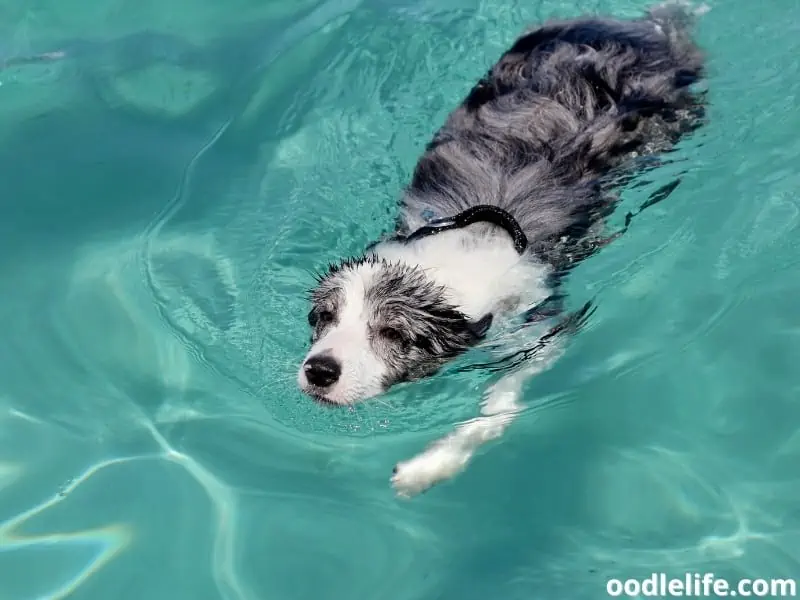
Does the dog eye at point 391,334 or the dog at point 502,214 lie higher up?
the dog at point 502,214

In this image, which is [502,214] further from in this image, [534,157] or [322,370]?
[322,370]

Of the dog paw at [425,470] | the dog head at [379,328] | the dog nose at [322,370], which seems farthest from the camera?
the dog paw at [425,470]

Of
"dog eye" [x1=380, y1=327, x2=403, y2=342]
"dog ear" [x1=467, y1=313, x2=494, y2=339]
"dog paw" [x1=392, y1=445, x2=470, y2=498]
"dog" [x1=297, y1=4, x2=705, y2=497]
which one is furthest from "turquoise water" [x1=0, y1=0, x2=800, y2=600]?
"dog eye" [x1=380, y1=327, x2=403, y2=342]

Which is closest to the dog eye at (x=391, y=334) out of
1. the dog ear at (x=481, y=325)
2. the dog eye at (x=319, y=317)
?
the dog eye at (x=319, y=317)

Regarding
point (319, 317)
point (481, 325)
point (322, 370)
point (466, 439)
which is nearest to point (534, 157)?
point (481, 325)

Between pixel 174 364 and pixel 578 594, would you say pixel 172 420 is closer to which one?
pixel 174 364

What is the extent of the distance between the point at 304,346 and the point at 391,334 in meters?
0.77

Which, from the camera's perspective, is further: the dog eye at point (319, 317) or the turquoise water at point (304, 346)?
the dog eye at point (319, 317)

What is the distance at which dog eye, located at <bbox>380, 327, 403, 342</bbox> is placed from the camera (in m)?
4.84

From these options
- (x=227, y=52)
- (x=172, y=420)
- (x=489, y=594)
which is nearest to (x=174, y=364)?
(x=172, y=420)

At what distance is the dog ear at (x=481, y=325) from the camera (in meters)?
5.07

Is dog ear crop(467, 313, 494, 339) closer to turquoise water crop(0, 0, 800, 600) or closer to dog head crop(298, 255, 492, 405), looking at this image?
dog head crop(298, 255, 492, 405)

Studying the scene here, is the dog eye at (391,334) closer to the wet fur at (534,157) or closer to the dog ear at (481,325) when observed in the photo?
the wet fur at (534,157)

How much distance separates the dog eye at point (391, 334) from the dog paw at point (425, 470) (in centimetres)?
61
